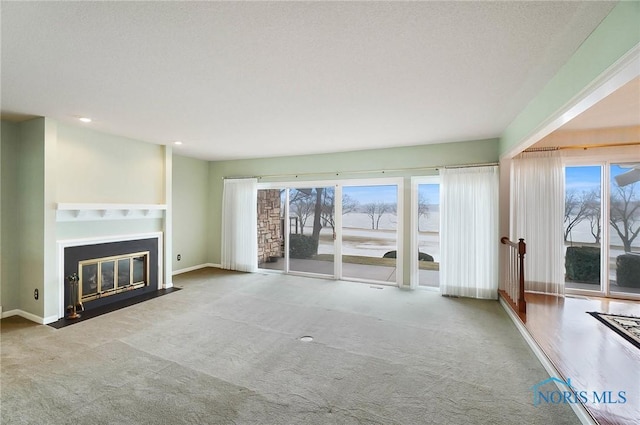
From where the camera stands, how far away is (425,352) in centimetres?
279

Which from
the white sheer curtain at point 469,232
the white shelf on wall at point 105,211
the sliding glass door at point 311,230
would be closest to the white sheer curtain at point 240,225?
the sliding glass door at point 311,230

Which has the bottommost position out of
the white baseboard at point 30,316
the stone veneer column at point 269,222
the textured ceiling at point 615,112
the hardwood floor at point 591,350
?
the white baseboard at point 30,316

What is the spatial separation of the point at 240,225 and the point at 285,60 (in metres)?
4.59

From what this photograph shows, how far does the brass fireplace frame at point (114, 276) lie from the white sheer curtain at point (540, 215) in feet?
19.9

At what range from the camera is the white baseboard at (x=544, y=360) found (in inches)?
73.0

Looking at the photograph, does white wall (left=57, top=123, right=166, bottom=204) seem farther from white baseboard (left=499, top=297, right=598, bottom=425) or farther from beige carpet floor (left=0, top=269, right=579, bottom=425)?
white baseboard (left=499, top=297, right=598, bottom=425)

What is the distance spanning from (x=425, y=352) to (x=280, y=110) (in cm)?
298

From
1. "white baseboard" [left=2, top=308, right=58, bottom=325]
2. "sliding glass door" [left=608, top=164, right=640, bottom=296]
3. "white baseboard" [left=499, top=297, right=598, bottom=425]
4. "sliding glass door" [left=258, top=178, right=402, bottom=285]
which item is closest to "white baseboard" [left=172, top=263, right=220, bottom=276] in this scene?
"sliding glass door" [left=258, top=178, right=402, bottom=285]

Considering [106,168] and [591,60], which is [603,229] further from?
[106,168]

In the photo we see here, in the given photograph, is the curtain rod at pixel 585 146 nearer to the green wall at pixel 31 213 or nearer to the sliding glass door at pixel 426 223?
the sliding glass door at pixel 426 223

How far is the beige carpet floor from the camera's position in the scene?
6.43 feet

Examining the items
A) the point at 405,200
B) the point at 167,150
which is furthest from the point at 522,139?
the point at 167,150

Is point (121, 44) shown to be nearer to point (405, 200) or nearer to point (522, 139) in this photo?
point (522, 139)

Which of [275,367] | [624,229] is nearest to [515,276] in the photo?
[624,229]
